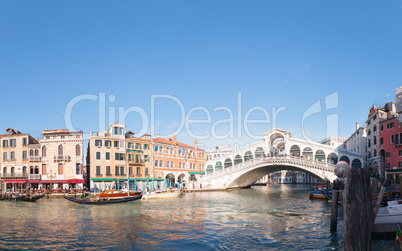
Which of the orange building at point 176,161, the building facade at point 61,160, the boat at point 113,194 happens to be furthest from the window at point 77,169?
the boat at point 113,194

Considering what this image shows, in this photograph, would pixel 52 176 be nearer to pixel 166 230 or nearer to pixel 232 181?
pixel 232 181

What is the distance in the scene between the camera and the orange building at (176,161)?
39312 millimetres

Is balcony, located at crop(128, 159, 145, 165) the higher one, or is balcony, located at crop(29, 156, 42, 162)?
balcony, located at crop(29, 156, 42, 162)

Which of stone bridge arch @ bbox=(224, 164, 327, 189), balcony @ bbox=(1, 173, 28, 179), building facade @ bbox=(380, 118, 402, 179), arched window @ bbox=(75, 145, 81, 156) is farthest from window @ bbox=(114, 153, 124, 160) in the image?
building facade @ bbox=(380, 118, 402, 179)

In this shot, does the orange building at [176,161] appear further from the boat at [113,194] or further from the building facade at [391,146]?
the building facade at [391,146]

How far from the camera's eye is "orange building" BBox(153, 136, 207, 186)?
129ft

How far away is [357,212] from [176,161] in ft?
122

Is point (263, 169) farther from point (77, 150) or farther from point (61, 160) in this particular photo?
point (61, 160)

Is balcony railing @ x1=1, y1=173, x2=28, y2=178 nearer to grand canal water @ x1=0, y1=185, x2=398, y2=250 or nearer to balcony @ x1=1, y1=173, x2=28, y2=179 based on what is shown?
balcony @ x1=1, y1=173, x2=28, y2=179

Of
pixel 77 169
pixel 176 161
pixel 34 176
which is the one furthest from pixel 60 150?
pixel 176 161

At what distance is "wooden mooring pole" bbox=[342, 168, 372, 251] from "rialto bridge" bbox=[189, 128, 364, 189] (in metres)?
28.7

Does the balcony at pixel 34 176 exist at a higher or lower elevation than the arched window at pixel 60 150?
lower

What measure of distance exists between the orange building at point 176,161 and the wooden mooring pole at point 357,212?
110ft

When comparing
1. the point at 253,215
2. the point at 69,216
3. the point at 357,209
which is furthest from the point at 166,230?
the point at 357,209
